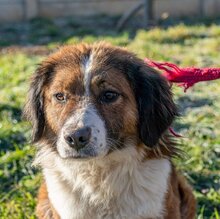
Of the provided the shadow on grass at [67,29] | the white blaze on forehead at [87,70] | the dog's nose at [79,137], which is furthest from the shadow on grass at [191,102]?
the shadow on grass at [67,29]

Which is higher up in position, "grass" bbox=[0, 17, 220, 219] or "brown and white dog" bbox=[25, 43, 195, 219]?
"brown and white dog" bbox=[25, 43, 195, 219]

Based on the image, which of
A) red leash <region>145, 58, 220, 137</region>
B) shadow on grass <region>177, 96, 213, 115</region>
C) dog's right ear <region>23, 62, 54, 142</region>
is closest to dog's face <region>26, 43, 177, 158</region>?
dog's right ear <region>23, 62, 54, 142</region>

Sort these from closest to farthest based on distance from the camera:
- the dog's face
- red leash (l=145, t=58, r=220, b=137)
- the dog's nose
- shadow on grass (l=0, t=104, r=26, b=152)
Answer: the dog's nose < the dog's face < red leash (l=145, t=58, r=220, b=137) < shadow on grass (l=0, t=104, r=26, b=152)

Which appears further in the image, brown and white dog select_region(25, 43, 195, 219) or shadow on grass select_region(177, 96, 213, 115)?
shadow on grass select_region(177, 96, 213, 115)

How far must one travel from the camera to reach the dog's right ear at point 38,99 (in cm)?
447

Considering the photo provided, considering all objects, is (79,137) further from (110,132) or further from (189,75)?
(189,75)

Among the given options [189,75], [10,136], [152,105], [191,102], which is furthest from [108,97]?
[191,102]

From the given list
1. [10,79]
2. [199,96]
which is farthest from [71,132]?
[10,79]

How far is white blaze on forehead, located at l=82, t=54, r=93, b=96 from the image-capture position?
415 cm

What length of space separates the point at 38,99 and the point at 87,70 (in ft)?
1.59

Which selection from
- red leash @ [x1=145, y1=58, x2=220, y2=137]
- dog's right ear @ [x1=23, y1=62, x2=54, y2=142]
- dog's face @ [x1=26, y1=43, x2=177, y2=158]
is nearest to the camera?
dog's face @ [x1=26, y1=43, x2=177, y2=158]

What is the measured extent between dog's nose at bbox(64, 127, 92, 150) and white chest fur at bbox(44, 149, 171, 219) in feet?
1.49

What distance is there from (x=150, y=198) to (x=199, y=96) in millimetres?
3890

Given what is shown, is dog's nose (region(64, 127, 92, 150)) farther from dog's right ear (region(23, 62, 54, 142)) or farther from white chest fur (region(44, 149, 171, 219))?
dog's right ear (region(23, 62, 54, 142))
